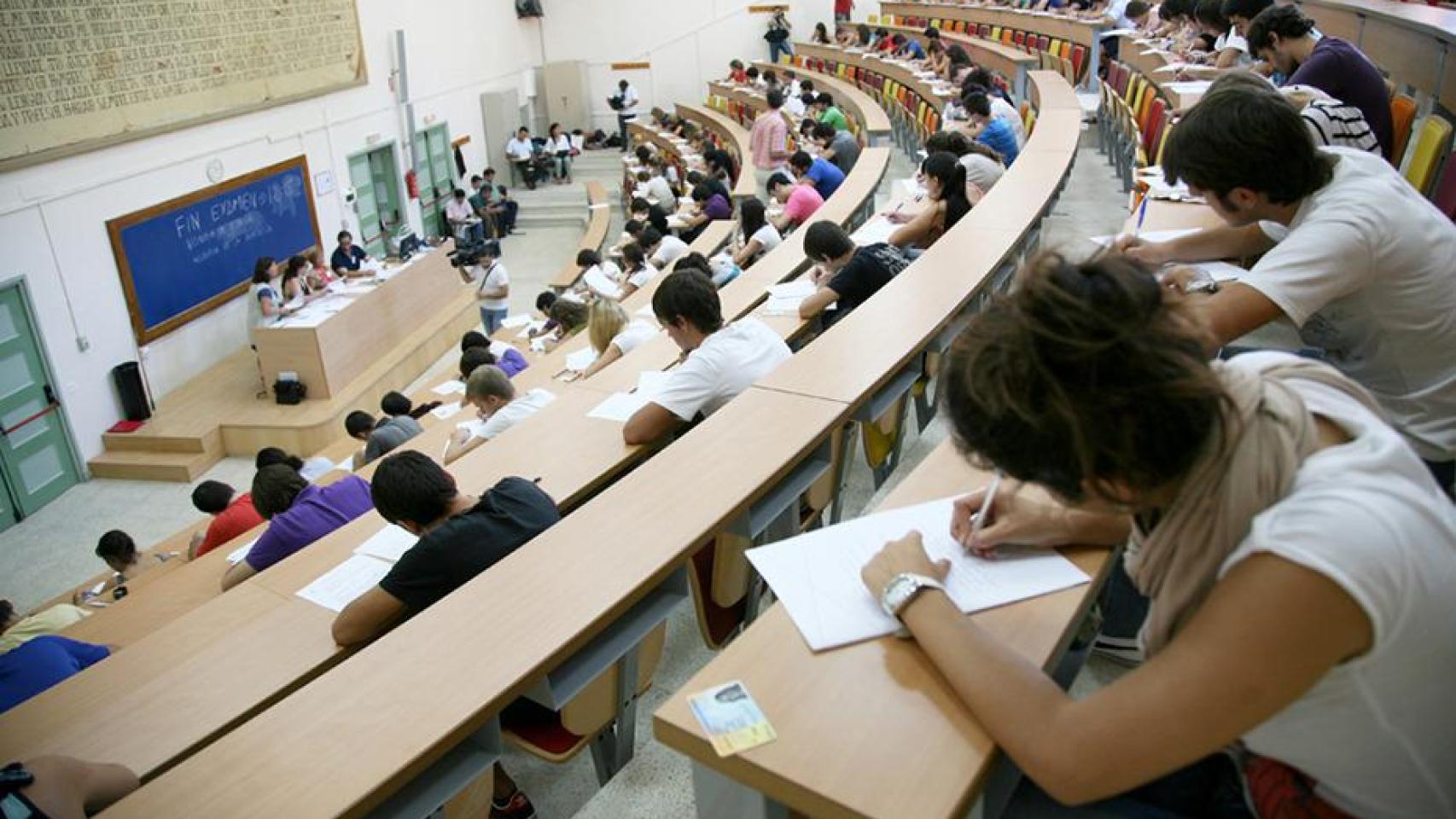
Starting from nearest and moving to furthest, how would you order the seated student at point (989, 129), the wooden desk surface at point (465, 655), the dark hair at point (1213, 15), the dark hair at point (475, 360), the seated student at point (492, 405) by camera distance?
the wooden desk surface at point (465, 655)
the seated student at point (492, 405)
the dark hair at point (1213, 15)
the dark hair at point (475, 360)
the seated student at point (989, 129)

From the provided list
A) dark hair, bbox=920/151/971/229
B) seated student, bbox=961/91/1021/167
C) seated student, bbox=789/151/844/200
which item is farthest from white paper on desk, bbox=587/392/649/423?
seated student, bbox=789/151/844/200

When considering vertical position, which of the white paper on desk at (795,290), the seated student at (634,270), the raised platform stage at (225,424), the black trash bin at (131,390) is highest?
the white paper on desk at (795,290)

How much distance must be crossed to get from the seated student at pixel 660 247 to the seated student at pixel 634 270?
0.13m

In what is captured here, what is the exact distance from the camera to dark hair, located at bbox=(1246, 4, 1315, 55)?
3605mm

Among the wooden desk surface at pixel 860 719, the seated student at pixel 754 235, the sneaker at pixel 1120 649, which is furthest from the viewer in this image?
the seated student at pixel 754 235

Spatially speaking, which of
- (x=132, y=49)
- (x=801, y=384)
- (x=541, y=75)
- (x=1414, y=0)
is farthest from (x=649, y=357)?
(x=541, y=75)

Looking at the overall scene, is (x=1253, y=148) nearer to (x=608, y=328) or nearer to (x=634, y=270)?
(x=608, y=328)

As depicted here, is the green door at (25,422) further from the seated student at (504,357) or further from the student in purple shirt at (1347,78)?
the student in purple shirt at (1347,78)

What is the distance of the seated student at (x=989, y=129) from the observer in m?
7.05

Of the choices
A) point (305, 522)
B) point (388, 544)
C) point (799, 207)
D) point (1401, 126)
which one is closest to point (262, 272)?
point (799, 207)

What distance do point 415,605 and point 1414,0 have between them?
286 inches

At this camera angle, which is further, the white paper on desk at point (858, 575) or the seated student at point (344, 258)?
the seated student at point (344, 258)

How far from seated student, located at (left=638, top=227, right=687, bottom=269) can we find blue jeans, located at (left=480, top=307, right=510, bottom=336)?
253 centimetres

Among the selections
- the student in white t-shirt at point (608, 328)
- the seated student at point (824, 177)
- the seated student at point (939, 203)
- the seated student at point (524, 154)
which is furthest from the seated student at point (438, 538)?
the seated student at point (524, 154)
